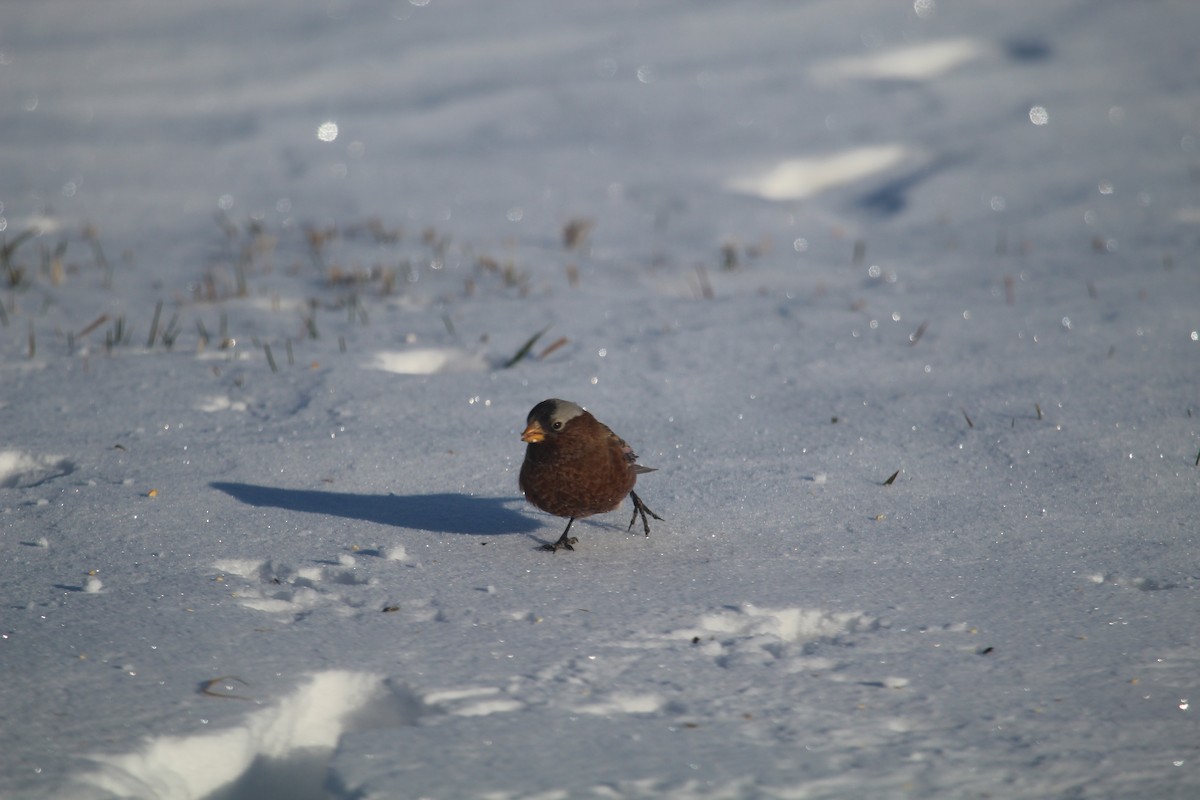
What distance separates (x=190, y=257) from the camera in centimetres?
609

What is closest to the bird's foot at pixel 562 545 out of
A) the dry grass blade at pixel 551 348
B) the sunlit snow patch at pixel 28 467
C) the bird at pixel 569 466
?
the bird at pixel 569 466

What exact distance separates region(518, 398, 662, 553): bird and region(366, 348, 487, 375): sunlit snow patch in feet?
4.83

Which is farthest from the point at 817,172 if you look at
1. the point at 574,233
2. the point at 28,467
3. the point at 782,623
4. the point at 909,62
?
the point at 28,467

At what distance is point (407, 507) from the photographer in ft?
10.8

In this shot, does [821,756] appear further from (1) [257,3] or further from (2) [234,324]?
(1) [257,3]

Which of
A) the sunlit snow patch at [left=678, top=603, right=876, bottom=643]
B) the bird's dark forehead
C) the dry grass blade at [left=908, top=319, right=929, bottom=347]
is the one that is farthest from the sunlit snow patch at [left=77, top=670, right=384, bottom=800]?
the dry grass blade at [left=908, top=319, right=929, bottom=347]

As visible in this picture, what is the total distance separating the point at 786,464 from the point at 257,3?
856 cm

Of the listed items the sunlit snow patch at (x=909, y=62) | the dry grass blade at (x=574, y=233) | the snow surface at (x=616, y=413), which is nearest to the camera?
the snow surface at (x=616, y=413)

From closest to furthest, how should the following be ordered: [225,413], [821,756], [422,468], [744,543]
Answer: [821,756]
[744,543]
[422,468]
[225,413]

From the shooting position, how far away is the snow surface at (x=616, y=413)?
2.21 m

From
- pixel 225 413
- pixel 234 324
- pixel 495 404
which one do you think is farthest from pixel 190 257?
pixel 495 404

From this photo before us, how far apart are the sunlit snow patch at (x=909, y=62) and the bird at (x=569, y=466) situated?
638cm

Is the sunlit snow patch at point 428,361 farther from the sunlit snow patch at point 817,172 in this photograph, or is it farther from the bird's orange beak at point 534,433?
the sunlit snow patch at point 817,172

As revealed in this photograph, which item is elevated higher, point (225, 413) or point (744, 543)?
point (225, 413)
